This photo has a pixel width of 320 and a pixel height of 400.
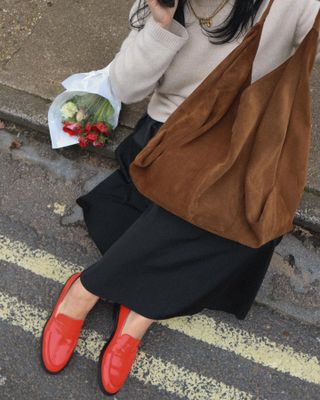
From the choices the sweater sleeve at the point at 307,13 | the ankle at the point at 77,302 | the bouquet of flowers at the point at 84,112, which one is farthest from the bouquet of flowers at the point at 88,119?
the sweater sleeve at the point at 307,13

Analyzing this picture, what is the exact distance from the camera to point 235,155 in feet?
5.73

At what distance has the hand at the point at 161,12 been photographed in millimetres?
1785

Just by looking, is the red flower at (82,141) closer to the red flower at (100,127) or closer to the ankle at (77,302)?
the red flower at (100,127)

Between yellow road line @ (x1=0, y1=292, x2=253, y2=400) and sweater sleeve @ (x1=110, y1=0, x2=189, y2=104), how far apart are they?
1098 mm

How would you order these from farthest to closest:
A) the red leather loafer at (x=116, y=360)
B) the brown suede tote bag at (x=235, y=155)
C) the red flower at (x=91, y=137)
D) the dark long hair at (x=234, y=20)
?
the red flower at (x=91, y=137) < the red leather loafer at (x=116, y=360) < the dark long hair at (x=234, y=20) < the brown suede tote bag at (x=235, y=155)

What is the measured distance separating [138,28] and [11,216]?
121 centimetres

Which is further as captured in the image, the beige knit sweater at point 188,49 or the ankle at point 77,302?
the ankle at point 77,302

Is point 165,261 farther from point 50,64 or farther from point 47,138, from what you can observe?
point 50,64

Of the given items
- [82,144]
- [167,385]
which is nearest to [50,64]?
[82,144]

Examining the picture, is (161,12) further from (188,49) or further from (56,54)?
(56,54)

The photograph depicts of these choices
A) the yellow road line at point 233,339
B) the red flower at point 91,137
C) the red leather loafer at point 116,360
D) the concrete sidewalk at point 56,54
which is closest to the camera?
the red leather loafer at point 116,360

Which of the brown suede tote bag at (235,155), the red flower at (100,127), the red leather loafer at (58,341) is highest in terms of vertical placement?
the brown suede tote bag at (235,155)

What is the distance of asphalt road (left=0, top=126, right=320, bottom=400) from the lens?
7.39ft

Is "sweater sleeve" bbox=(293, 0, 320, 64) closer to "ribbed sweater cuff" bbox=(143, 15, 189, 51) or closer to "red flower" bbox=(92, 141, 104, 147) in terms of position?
"ribbed sweater cuff" bbox=(143, 15, 189, 51)
